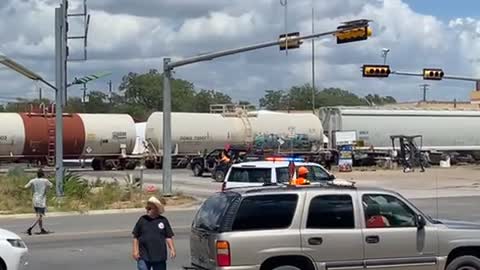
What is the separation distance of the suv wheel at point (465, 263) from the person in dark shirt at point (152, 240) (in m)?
3.80

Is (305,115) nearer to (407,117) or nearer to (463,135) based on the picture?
(407,117)

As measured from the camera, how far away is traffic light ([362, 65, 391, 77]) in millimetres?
46225

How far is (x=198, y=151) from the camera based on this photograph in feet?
201

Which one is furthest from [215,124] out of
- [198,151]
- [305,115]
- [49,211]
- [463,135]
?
[49,211]

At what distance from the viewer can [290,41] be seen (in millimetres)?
31812

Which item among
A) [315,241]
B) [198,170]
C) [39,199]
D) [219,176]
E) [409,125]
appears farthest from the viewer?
[409,125]

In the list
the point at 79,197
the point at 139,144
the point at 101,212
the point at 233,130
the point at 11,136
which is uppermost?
the point at 233,130

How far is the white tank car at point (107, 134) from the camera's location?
5666cm

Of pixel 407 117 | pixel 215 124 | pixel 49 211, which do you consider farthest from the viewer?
pixel 407 117

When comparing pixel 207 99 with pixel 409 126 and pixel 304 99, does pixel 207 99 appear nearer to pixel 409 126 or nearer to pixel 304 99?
pixel 304 99

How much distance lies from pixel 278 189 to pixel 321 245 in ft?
3.03

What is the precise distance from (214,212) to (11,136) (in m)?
43.4

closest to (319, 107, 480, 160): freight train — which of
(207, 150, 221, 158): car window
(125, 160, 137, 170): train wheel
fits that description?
(207, 150, 221, 158): car window

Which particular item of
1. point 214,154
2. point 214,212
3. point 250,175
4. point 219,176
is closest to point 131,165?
point 214,154
